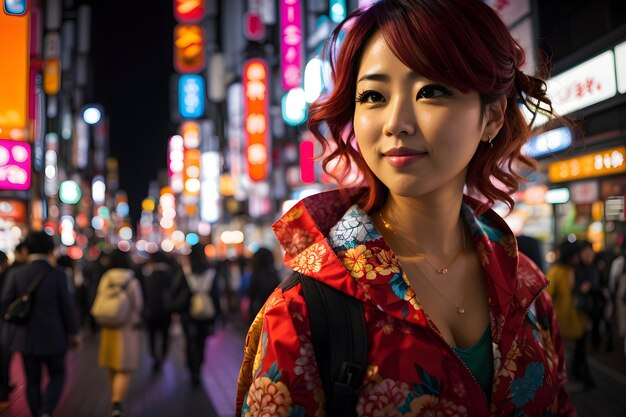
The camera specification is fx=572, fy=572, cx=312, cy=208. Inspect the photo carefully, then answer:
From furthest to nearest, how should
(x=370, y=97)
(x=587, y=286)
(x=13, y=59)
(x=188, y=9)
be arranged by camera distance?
(x=188, y=9) < (x=587, y=286) < (x=13, y=59) < (x=370, y=97)

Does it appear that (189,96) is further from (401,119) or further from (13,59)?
(401,119)

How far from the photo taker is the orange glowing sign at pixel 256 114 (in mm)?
17219

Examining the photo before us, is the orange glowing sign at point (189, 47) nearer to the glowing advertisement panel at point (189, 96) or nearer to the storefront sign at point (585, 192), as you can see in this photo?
the glowing advertisement panel at point (189, 96)

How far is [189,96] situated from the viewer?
22375mm

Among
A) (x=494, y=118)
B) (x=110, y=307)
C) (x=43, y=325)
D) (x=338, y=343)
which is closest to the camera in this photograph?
(x=338, y=343)

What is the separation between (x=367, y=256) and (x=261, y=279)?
7.02m

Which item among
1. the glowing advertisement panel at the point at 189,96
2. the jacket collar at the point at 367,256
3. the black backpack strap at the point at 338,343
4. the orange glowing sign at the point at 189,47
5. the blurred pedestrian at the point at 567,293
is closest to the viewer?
the black backpack strap at the point at 338,343

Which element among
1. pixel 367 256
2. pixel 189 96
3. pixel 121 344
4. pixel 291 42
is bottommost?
pixel 121 344

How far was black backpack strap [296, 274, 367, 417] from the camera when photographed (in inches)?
55.2

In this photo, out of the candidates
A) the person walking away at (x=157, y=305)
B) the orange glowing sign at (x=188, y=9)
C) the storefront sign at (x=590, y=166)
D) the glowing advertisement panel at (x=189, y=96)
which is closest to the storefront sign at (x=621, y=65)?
the storefront sign at (x=590, y=166)

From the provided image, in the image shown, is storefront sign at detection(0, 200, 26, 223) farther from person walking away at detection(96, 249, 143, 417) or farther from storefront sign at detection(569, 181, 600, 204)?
storefront sign at detection(569, 181, 600, 204)

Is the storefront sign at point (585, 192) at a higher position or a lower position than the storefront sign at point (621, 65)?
lower

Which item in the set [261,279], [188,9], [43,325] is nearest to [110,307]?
[43,325]

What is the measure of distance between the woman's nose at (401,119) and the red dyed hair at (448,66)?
10 cm
